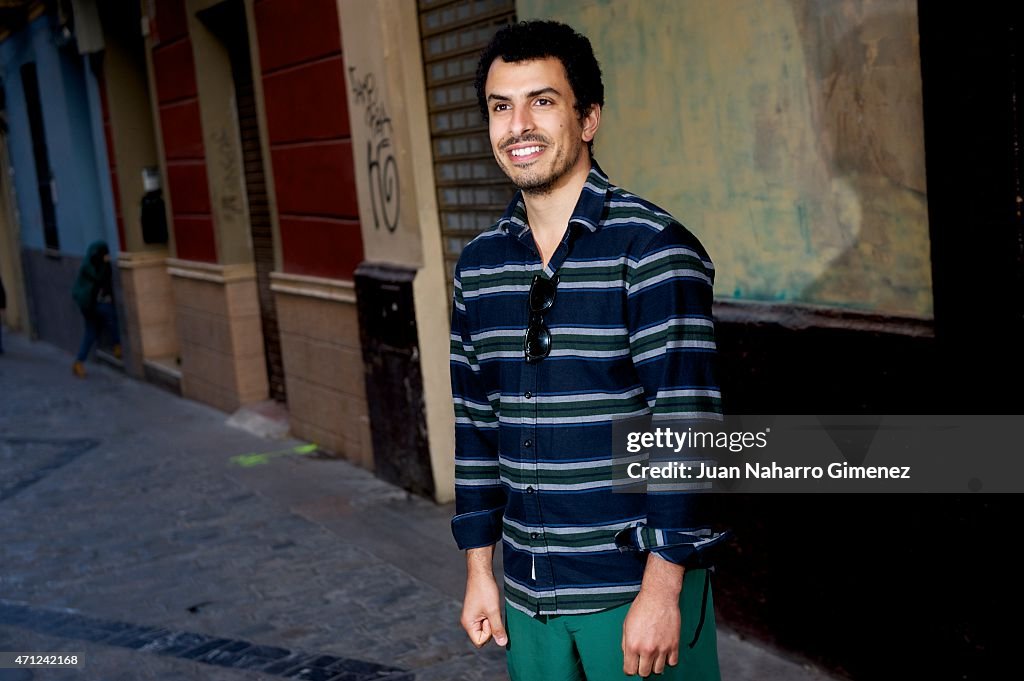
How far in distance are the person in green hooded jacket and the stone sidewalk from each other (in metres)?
4.07

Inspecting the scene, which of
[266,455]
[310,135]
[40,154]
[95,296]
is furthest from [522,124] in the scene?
[40,154]

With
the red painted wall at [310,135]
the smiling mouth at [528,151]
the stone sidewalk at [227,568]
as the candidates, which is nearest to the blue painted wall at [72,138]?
the stone sidewalk at [227,568]

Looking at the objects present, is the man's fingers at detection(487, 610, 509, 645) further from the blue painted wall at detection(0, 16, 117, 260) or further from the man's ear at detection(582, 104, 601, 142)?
the blue painted wall at detection(0, 16, 117, 260)

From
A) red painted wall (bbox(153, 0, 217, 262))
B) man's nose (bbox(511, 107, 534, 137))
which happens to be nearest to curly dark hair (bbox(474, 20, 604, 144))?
man's nose (bbox(511, 107, 534, 137))

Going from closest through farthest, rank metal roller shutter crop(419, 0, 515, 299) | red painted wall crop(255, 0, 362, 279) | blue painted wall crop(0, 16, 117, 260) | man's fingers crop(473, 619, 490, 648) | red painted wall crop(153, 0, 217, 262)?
1. man's fingers crop(473, 619, 490, 648)
2. metal roller shutter crop(419, 0, 515, 299)
3. red painted wall crop(255, 0, 362, 279)
4. red painted wall crop(153, 0, 217, 262)
5. blue painted wall crop(0, 16, 117, 260)

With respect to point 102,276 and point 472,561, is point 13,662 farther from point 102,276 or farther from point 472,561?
point 102,276

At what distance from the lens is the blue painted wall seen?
13.6 metres

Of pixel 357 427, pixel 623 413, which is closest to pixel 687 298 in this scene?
pixel 623 413

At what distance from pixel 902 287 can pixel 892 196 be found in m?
0.29

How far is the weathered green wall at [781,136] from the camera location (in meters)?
3.83

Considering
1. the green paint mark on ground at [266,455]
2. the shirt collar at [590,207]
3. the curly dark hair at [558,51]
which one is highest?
the curly dark hair at [558,51]

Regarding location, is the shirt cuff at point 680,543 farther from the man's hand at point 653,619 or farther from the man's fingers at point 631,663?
the man's fingers at point 631,663

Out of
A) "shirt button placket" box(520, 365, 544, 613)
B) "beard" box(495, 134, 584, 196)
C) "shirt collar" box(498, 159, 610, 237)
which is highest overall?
"beard" box(495, 134, 584, 196)

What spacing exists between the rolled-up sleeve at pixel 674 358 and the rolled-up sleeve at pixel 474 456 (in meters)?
0.40
